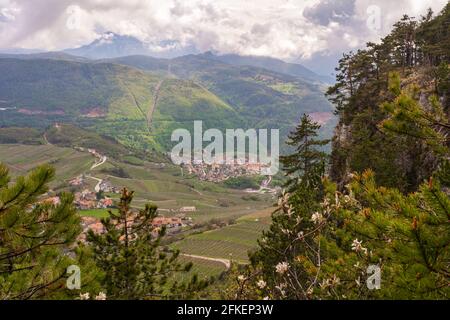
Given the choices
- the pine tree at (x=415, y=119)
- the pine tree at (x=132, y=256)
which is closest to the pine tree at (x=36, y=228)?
the pine tree at (x=415, y=119)

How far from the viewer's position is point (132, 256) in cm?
1647

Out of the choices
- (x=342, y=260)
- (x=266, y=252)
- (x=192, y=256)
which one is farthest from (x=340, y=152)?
(x=192, y=256)

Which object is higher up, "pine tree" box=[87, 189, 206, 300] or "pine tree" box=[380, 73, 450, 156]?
"pine tree" box=[380, 73, 450, 156]

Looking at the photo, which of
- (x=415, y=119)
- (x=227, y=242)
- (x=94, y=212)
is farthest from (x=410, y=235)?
(x=94, y=212)

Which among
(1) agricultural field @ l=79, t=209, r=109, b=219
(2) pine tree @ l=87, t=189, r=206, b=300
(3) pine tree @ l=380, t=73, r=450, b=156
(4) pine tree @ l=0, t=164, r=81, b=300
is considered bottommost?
(1) agricultural field @ l=79, t=209, r=109, b=219

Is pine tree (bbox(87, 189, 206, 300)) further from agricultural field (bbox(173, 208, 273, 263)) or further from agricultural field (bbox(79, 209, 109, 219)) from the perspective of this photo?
agricultural field (bbox(79, 209, 109, 219))

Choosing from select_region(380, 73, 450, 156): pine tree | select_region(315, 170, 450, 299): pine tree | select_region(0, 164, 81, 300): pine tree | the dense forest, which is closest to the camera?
select_region(315, 170, 450, 299): pine tree

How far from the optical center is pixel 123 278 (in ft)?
53.7

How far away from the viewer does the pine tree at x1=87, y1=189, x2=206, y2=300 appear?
15984 mm

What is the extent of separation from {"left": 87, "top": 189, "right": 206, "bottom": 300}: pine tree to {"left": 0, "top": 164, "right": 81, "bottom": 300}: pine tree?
7.49 m

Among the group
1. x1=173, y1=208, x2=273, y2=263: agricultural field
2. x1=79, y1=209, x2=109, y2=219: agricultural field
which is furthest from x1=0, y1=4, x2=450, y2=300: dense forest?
x1=79, y1=209, x2=109, y2=219: agricultural field

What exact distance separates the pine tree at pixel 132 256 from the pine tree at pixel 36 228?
749cm

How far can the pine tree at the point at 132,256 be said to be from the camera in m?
16.0
